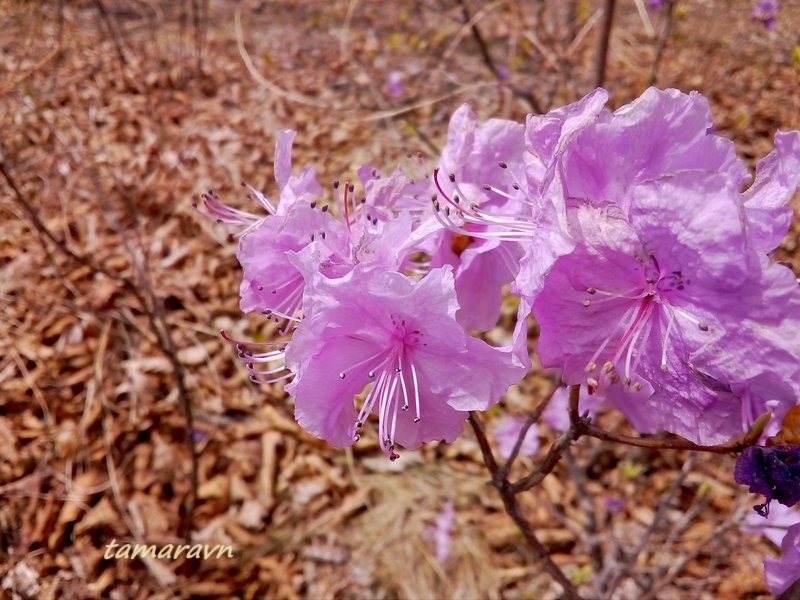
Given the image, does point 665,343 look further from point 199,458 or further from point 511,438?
point 199,458

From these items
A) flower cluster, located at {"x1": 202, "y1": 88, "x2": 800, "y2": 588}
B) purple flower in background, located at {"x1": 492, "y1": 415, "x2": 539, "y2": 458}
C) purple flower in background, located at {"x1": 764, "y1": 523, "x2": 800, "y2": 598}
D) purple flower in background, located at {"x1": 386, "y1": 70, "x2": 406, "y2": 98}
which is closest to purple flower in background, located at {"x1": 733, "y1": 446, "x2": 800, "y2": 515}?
flower cluster, located at {"x1": 202, "y1": 88, "x2": 800, "y2": 588}

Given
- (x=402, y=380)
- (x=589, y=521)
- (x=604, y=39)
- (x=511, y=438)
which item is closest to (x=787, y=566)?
(x=402, y=380)

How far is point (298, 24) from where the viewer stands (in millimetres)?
6238

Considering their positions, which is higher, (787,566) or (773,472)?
(773,472)

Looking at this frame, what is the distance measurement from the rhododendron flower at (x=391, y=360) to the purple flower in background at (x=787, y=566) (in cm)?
46

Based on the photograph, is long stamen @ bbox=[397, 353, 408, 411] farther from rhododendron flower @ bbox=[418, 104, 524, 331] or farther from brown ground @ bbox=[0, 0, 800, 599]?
brown ground @ bbox=[0, 0, 800, 599]

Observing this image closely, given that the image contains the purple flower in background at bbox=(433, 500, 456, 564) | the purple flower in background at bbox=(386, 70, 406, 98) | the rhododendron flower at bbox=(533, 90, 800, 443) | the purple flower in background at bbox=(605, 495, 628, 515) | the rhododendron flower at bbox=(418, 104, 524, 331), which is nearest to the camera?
the rhododendron flower at bbox=(533, 90, 800, 443)

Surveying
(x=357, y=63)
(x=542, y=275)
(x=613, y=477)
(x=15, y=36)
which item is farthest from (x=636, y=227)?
(x=357, y=63)

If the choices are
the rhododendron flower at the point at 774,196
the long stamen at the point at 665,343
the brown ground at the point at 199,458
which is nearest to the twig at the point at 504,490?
the long stamen at the point at 665,343

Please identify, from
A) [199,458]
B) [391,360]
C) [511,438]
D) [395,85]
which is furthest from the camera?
[395,85]

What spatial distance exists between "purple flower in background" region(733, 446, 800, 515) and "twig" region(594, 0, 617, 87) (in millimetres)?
1450

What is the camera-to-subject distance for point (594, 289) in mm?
840

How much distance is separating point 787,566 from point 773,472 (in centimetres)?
23

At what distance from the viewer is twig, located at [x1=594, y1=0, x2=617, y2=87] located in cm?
186
